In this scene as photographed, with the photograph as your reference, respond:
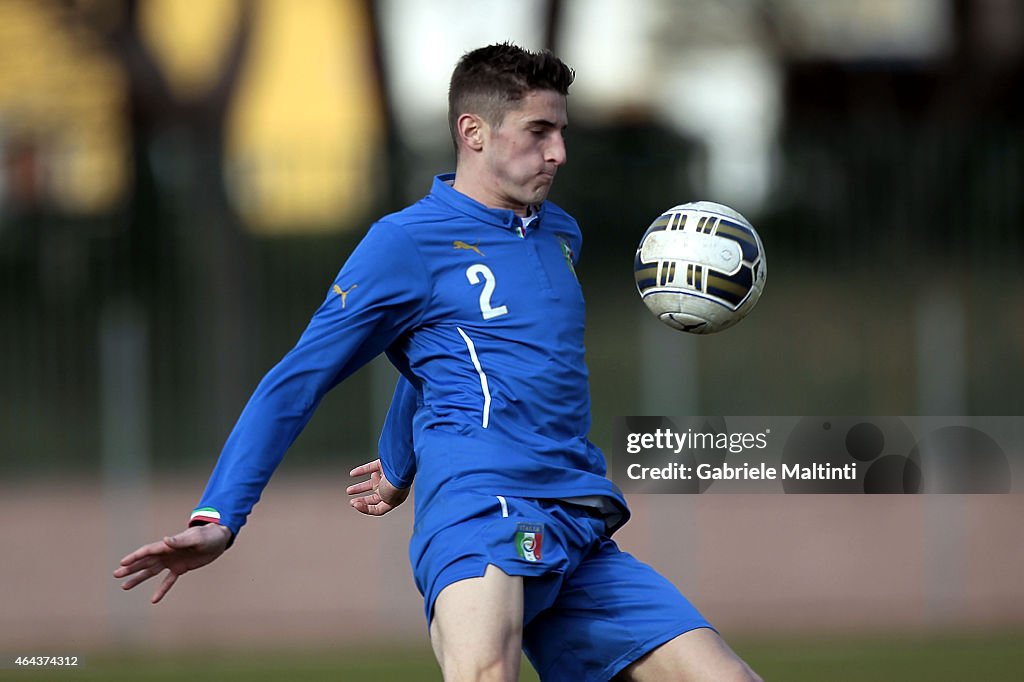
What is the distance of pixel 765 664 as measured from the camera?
8.64m

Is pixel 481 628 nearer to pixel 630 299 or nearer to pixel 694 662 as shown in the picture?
pixel 694 662

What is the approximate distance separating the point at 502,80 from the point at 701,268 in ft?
2.75

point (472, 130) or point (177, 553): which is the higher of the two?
point (472, 130)

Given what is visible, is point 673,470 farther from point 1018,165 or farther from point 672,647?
point 672,647

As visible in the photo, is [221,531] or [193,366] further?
[193,366]

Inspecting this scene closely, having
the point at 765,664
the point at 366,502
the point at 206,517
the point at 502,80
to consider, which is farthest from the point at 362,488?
the point at 765,664

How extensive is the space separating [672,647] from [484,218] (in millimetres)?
1302

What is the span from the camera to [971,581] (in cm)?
1146

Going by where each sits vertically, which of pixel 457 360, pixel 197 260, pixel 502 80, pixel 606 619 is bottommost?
pixel 606 619

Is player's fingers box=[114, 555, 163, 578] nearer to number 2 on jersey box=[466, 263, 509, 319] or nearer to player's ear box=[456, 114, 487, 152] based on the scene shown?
number 2 on jersey box=[466, 263, 509, 319]

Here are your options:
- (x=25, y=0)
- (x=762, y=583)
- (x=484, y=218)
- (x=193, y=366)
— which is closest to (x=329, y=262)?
(x=193, y=366)

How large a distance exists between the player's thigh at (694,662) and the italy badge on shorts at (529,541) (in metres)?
0.45

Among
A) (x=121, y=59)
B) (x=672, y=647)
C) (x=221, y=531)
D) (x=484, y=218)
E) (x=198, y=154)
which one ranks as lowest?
(x=672, y=647)

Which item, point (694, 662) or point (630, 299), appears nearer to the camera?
point (694, 662)
